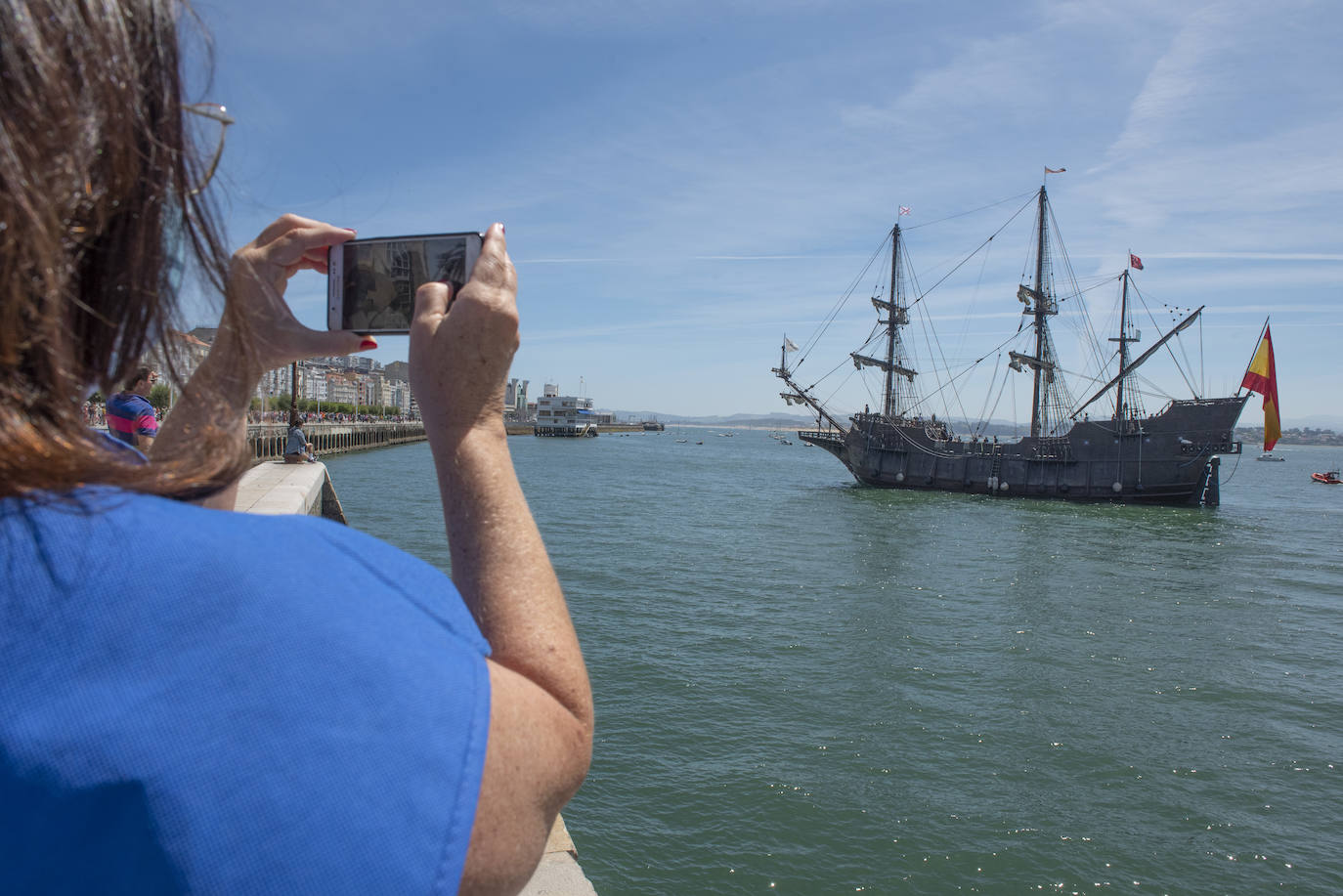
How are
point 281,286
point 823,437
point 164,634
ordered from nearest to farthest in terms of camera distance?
point 164,634, point 281,286, point 823,437

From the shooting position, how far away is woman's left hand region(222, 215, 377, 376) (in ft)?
4.39

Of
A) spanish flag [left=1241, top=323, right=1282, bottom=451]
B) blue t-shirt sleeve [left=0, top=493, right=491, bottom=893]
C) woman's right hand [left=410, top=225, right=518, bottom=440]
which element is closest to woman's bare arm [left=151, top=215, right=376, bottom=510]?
woman's right hand [left=410, top=225, right=518, bottom=440]

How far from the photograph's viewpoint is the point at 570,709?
90 cm

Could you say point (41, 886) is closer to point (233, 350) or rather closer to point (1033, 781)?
point (233, 350)

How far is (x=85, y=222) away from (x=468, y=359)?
1.41ft

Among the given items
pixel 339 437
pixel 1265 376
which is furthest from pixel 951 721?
pixel 339 437

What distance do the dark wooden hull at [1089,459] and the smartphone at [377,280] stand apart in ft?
147

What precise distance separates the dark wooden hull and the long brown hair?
149ft

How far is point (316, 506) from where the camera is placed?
12945mm

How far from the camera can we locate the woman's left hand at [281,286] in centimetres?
134

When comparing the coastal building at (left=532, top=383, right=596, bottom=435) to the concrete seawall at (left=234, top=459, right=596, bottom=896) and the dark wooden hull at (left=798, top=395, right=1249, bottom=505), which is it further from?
the concrete seawall at (left=234, top=459, right=596, bottom=896)

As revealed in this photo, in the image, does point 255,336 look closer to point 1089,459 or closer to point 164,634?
point 164,634

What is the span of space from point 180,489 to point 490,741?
391 mm

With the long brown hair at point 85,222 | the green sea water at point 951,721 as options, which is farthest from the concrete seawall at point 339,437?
the long brown hair at point 85,222
